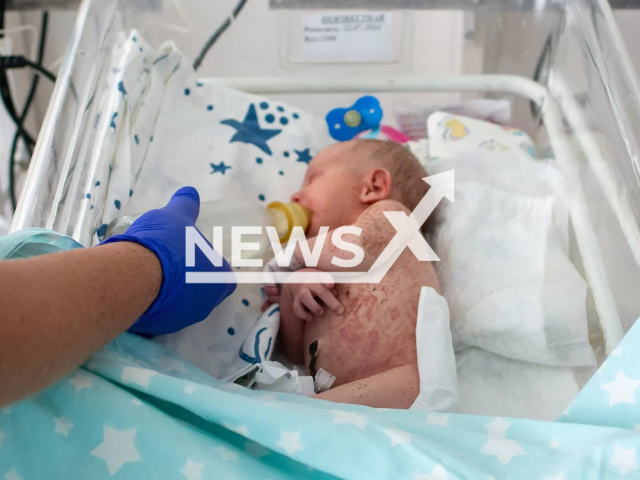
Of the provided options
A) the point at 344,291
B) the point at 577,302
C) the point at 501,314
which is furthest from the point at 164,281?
the point at 577,302

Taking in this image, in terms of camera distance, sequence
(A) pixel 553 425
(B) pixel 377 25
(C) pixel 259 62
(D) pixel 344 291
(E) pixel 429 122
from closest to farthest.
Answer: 1. (A) pixel 553 425
2. (D) pixel 344 291
3. (E) pixel 429 122
4. (B) pixel 377 25
5. (C) pixel 259 62

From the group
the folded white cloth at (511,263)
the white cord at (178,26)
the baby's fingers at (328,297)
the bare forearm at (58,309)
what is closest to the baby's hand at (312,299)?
the baby's fingers at (328,297)

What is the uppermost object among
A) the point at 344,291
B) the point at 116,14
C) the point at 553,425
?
the point at 116,14

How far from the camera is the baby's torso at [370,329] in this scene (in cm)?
88

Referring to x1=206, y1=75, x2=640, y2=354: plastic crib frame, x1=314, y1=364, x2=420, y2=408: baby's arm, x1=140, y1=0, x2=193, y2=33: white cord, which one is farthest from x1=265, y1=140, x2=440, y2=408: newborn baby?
x1=140, y1=0, x2=193, y2=33: white cord

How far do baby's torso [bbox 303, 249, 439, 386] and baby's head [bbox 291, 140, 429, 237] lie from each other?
193 millimetres

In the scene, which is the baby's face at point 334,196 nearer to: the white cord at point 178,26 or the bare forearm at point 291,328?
the bare forearm at point 291,328

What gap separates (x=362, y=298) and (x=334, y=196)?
0.27m

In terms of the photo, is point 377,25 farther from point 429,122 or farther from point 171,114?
point 171,114

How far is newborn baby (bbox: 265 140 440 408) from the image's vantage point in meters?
0.84

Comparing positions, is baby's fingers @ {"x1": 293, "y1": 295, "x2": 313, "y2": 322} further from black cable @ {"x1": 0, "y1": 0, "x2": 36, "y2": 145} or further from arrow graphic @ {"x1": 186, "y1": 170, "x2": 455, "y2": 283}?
black cable @ {"x1": 0, "y1": 0, "x2": 36, "y2": 145}

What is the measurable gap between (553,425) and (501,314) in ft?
1.32

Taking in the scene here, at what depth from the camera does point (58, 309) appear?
0.47 meters

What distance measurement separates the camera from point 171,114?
1.26m
